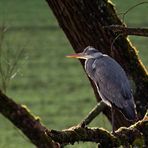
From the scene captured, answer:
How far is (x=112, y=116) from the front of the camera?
4.23 meters

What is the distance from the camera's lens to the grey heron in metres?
3.78

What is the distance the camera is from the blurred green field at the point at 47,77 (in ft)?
35.4

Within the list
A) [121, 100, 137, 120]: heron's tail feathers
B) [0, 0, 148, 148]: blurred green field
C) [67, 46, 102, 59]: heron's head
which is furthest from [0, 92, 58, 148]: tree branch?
[0, 0, 148, 148]: blurred green field

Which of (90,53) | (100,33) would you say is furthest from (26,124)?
(100,33)

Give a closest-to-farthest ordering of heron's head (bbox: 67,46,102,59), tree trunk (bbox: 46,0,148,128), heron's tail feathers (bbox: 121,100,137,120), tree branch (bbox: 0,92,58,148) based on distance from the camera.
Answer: tree branch (bbox: 0,92,58,148), heron's tail feathers (bbox: 121,100,137,120), heron's head (bbox: 67,46,102,59), tree trunk (bbox: 46,0,148,128)

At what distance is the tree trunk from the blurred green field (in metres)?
3.14

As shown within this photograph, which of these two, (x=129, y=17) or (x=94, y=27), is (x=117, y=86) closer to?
(x=94, y=27)

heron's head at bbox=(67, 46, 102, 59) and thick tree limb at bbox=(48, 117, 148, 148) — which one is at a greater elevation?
thick tree limb at bbox=(48, 117, 148, 148)

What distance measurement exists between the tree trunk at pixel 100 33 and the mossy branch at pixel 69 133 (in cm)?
90

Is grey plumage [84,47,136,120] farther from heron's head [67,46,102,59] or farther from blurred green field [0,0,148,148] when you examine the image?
blurred green field [0,0,148,148]

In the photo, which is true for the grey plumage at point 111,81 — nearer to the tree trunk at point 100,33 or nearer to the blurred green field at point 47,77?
the tree trunk at point 100,33

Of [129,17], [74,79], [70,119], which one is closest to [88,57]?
[70,119]

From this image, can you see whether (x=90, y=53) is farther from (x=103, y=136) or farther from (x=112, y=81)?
(x=103, y=136)

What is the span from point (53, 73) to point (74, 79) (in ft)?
1.65
